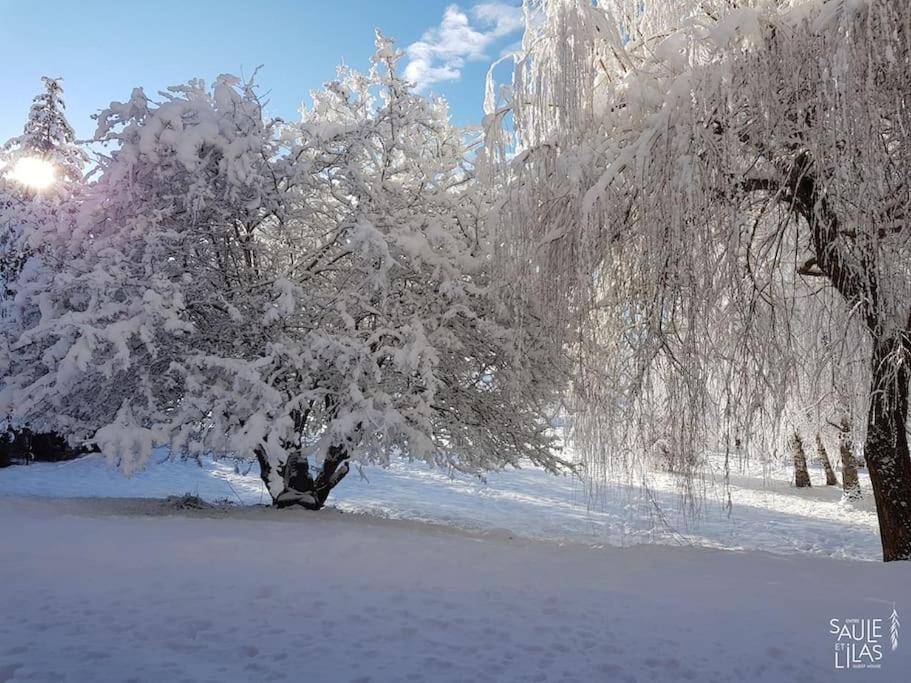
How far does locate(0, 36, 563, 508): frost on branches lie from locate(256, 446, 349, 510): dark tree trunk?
0.10 feet

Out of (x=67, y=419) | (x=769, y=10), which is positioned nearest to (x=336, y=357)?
(x=67, y=419)

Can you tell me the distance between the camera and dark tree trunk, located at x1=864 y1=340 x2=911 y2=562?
5844mm

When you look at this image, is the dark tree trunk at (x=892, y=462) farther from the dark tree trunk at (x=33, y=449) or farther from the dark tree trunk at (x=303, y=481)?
the dark tree trunk at (x=33, y=449)


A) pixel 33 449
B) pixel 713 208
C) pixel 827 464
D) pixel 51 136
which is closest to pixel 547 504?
pixel 713 208

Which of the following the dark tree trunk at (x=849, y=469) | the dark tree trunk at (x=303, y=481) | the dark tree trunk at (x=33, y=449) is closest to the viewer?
the dark tree trunk at (x=303, y=481)

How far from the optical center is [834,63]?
15.5ft

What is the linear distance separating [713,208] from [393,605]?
424 cm

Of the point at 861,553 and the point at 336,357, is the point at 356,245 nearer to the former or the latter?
the point at 336,357

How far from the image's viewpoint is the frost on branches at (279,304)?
6.96 m

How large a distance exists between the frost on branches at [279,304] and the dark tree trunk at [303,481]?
0.03 m

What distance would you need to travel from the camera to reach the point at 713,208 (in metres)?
5.40

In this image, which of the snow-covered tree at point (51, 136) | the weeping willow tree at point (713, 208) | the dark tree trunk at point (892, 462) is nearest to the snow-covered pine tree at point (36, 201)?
the snow-covered tree at point (51, 136)

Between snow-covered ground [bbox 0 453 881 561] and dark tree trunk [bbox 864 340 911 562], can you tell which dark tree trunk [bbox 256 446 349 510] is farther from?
dark tree trunk [bbox 864 340 911 562]

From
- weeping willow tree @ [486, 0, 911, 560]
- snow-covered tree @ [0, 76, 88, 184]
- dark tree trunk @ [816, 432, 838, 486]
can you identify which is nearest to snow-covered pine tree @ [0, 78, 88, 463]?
snow-covered tree @ [0, 76, 88, 184]
